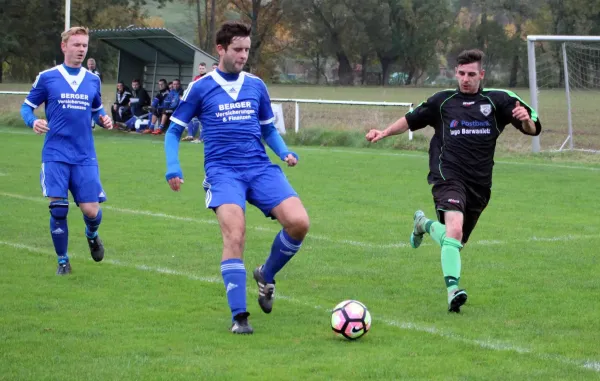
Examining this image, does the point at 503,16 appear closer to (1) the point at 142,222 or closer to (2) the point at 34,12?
(2) the point at 34,12

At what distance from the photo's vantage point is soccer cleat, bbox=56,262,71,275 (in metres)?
8.17

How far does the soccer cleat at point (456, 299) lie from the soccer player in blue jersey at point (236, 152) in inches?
43.3

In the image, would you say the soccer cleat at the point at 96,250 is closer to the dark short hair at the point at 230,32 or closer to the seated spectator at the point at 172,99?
the dark short hair at the point at 230,32

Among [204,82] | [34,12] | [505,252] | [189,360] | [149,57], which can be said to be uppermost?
[34,12]

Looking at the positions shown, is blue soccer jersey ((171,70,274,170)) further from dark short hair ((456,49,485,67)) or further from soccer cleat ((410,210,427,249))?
soccer cleat ((410,210,427,249))

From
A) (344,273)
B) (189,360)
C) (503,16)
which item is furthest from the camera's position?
(503,16)

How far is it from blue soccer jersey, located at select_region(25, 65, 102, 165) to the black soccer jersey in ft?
10.3

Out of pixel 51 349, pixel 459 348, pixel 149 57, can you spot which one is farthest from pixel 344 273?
pixel 149 57

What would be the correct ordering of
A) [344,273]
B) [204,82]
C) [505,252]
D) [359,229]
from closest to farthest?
[204,82] < [344,273] < [505,252] < [359,229]

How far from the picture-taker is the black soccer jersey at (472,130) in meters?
7.22

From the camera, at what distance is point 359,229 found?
428 inches

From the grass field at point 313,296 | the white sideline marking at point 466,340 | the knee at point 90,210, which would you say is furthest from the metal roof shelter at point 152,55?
the white sideline marking at point 466,340

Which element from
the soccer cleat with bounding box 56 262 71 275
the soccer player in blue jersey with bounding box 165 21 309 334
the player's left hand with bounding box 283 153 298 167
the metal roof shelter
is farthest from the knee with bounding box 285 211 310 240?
the metal roof shelter

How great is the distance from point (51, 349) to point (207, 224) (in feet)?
18.6
